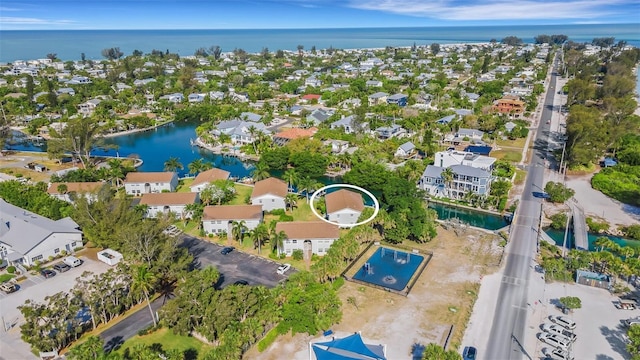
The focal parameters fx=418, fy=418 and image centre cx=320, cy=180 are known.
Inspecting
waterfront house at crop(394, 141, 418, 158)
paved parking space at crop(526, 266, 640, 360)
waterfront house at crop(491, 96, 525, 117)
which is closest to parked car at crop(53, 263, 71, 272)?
paved parking space at crop(526, 266, 640, 360)

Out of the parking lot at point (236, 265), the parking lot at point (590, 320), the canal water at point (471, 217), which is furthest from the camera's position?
the canal water at point (471, 217)

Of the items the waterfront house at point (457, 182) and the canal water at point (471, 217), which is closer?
the canal water at point (471, 217)

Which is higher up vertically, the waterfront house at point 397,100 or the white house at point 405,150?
the waterfront house at point 397,100

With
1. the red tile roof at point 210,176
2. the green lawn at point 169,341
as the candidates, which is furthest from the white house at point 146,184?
the green lawn at point 169,341

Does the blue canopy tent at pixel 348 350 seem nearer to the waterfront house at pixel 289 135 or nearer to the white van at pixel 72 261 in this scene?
the white van at pixel 72 261

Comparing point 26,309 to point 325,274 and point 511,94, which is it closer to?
point 325,274

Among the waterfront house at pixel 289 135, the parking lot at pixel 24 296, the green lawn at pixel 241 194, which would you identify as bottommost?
the parking lot at pixel 24 296

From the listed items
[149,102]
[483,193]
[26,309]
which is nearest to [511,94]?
[483,193]

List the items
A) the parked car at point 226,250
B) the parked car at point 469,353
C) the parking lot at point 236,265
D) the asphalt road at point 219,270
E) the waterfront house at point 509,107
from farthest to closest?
the waterfront house at point 509,107, the parked car at point 226,250, the parking lot at point 236,265, the asphalt road at point 219,270, the parked car at point 469,353
